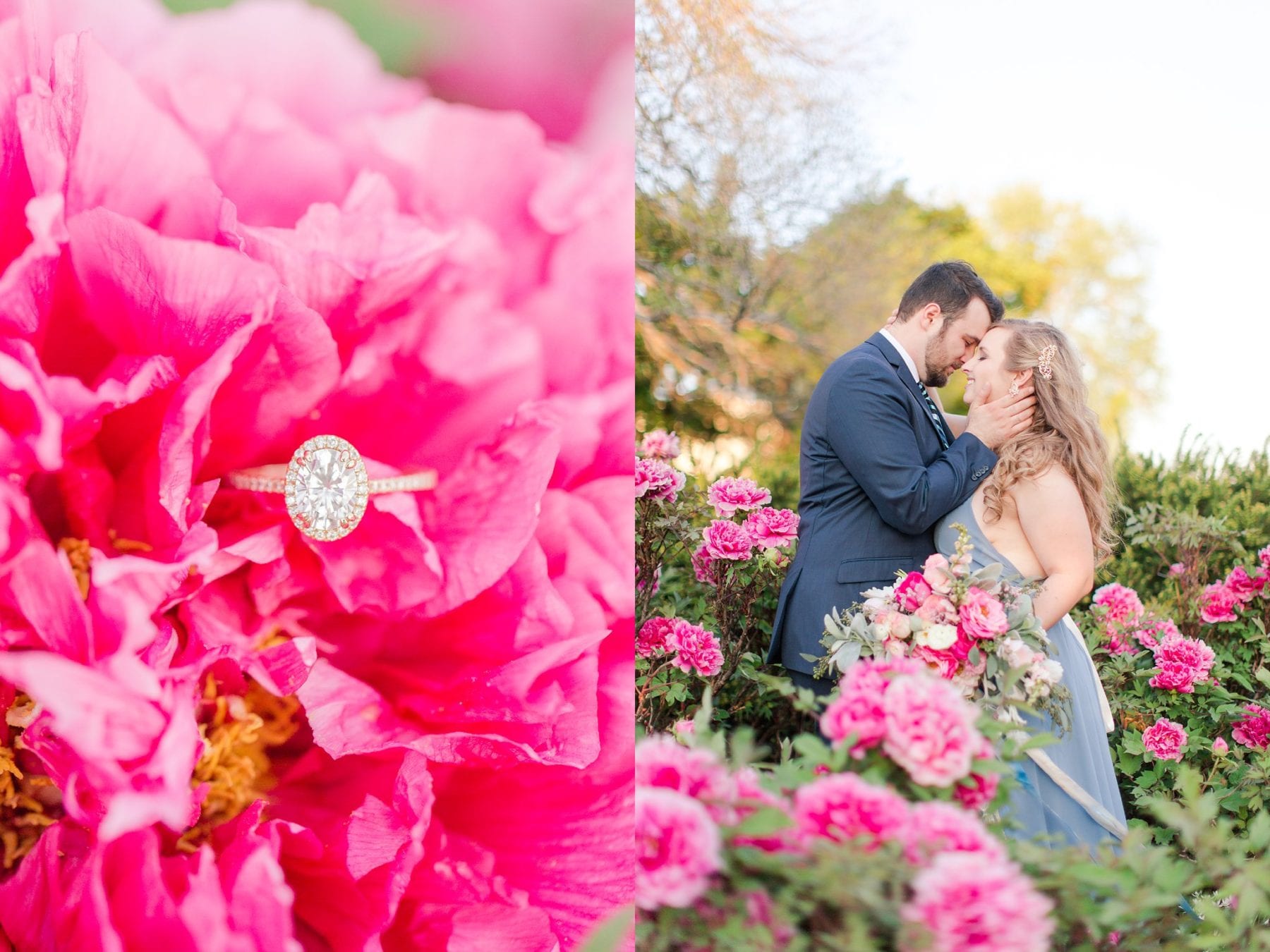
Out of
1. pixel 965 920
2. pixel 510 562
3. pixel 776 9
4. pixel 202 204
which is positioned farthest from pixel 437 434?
pixel 776 9

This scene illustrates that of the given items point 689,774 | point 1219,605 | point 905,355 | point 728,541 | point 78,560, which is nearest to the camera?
point 689,774

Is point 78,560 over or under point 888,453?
under

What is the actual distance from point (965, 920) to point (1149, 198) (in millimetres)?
2002

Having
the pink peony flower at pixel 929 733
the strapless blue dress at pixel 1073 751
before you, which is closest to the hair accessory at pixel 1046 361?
the strapless blue dress at pixel 1073 751

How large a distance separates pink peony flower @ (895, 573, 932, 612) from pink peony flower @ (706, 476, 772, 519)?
28.4 inches

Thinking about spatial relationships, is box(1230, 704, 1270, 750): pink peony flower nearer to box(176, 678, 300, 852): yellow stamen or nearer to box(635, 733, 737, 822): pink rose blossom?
box(635, 733, 737, 822): pink rose blossom

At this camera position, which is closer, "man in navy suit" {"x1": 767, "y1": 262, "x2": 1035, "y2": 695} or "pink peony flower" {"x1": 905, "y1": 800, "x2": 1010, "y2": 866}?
"pink peony flower" {"x1": 905, "y1": 800, "x2": 1010, "y2": 866}

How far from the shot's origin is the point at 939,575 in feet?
5.25

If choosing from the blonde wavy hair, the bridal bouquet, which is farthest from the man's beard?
the bridal bouquet

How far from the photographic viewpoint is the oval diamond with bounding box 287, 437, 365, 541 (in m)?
1.24

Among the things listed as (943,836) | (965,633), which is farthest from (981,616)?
(943,836)

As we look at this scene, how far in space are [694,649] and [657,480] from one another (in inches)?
17.2

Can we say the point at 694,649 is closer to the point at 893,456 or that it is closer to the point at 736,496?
the point at 736,496

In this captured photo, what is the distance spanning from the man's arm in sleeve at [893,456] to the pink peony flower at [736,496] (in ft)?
1.52
